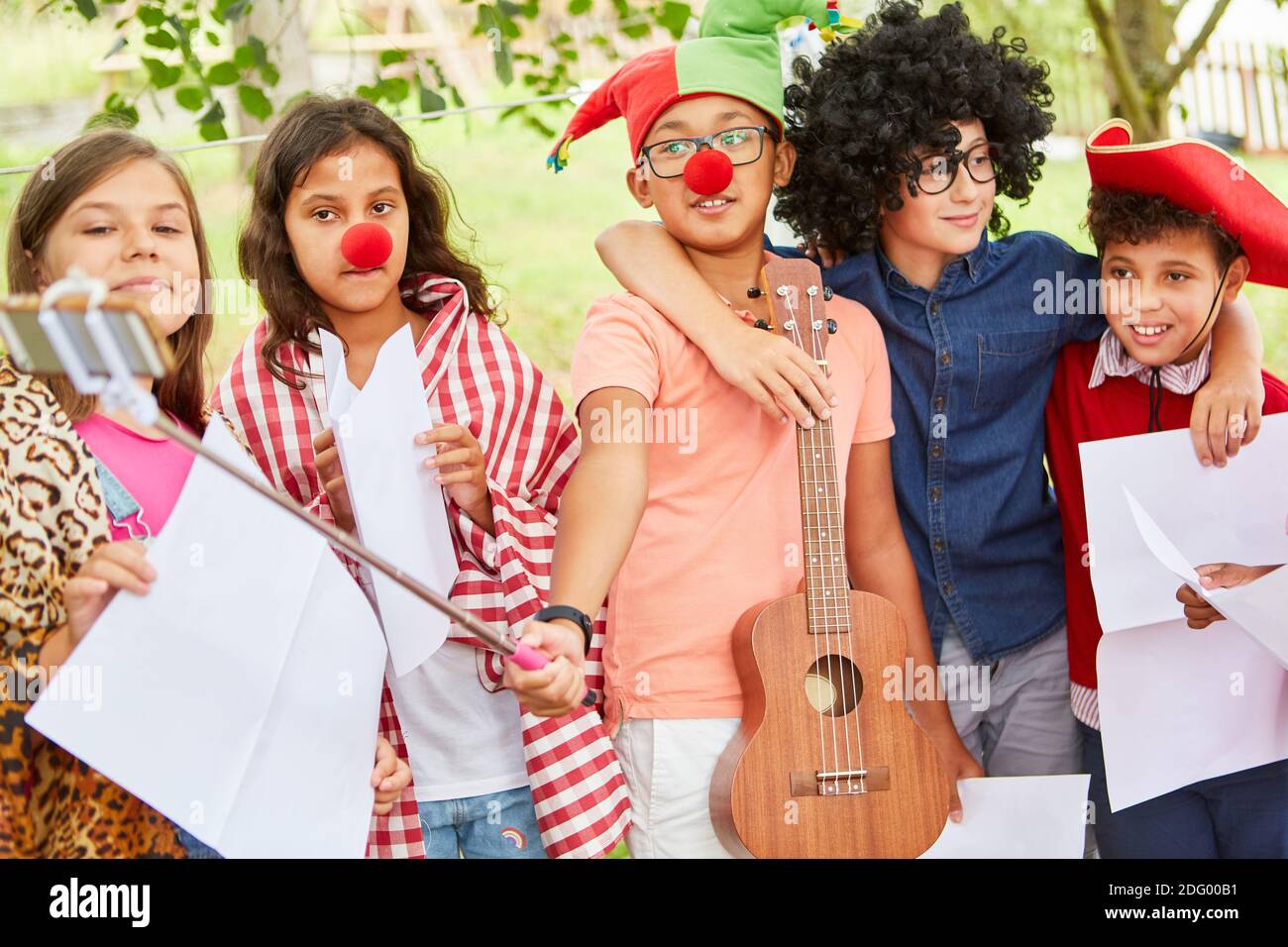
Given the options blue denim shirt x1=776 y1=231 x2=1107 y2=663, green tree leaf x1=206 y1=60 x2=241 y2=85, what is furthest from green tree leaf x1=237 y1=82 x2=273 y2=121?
blue denim shirt x1=776 y1=231 x2=1107 y2=663

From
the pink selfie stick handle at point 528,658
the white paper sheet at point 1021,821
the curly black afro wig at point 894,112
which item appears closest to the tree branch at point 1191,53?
the curly black afro wig at point 894,112

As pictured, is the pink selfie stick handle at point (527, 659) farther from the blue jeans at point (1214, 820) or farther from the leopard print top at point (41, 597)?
the blue jeans at point (1214, 820)

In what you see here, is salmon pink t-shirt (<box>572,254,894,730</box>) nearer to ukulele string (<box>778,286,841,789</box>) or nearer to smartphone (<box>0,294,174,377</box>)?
ukulele string (<box>778,286,841,789</box>)

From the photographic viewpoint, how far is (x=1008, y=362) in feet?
6.59

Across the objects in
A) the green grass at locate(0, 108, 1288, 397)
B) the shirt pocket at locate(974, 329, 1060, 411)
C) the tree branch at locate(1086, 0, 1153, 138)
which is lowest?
the shirt pocket at locate(974, 329, 1060, 411)

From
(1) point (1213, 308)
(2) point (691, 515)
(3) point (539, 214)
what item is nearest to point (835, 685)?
(2) point (691, 515)

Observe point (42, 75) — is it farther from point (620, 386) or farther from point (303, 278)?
point (620, 386)

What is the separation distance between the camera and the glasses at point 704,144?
74.2 inches

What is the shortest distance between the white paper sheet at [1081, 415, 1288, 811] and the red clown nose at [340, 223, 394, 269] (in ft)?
3.46

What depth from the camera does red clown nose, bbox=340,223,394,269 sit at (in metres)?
1.83

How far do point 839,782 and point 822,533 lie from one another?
13.5 inches

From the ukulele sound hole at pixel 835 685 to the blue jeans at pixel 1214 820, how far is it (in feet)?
1.68

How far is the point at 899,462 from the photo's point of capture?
203 cm
